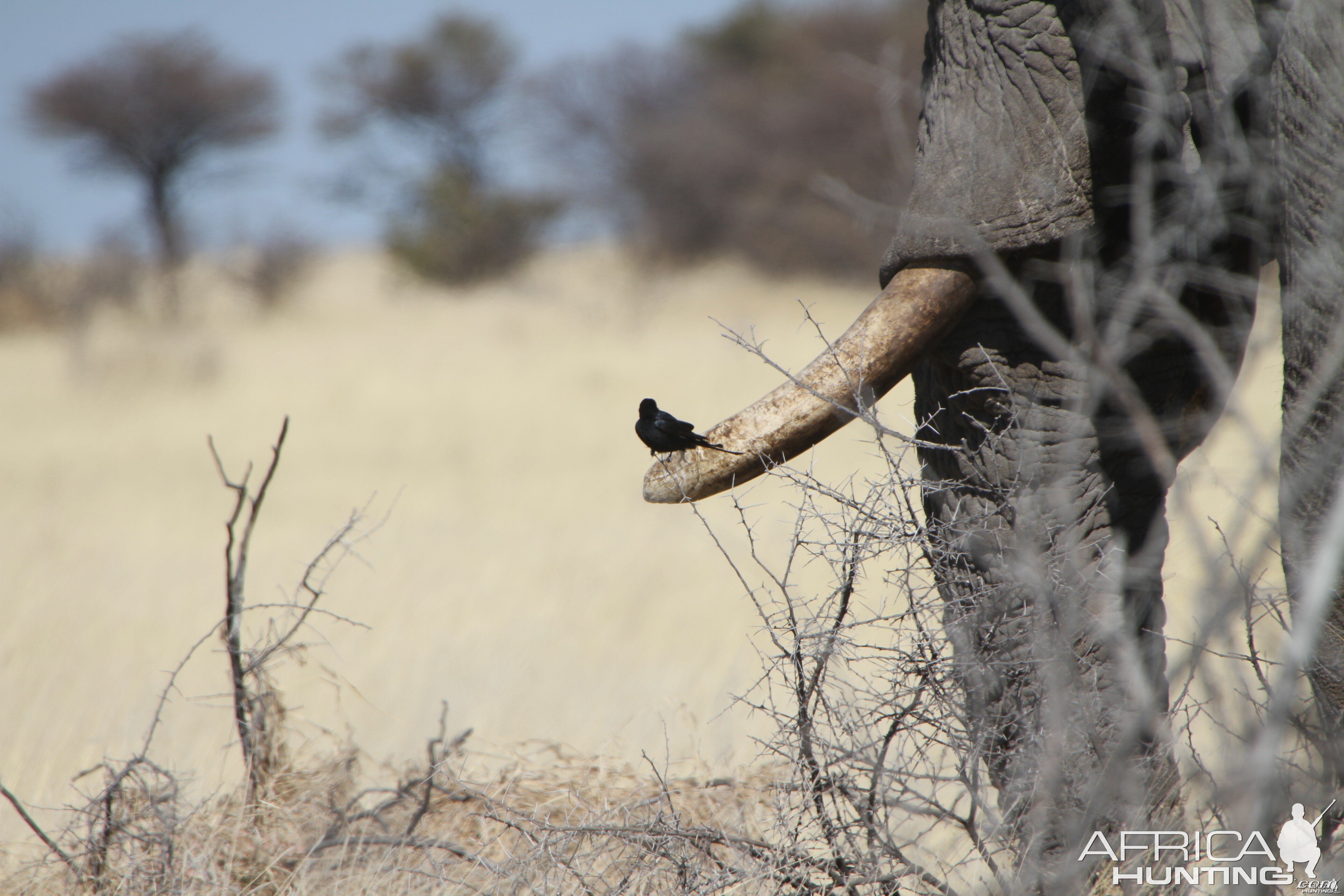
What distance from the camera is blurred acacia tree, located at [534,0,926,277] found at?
19234mm

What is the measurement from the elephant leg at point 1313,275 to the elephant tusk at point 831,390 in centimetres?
53

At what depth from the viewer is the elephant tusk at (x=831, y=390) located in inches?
74.7

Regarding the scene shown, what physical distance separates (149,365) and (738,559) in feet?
24.6

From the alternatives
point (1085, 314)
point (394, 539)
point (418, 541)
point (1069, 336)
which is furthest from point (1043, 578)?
point (394, 539)

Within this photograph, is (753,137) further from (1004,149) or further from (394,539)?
(1004,149)

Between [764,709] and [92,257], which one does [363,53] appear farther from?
[764,709]

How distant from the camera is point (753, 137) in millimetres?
21625

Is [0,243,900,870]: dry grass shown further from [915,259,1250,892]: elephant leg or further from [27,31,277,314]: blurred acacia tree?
[27,31,277,314]: blurred acacia tree

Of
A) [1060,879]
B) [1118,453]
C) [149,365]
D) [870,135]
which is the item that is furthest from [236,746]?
[870,135]

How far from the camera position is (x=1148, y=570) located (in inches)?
76.9

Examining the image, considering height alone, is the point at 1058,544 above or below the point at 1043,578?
above

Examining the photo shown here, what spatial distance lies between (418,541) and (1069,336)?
4.92 meters

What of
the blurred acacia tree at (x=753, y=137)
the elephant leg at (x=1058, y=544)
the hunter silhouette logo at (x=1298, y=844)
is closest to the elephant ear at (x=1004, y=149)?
the elephant leg at (x=1058, y=544)

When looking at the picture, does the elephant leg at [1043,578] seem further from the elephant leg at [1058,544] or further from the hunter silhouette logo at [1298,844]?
the hunter silhouette logo at [1298,844]
